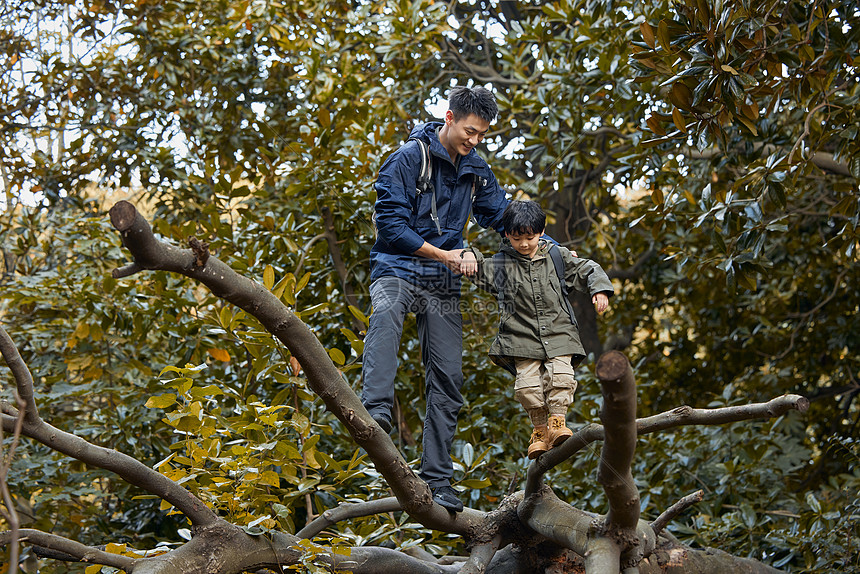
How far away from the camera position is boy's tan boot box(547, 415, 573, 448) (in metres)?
2.92

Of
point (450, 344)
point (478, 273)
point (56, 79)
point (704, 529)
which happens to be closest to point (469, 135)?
point (478, 273)

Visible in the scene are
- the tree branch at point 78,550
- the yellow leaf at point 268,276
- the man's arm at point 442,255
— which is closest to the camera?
the tree branch at point 78,550

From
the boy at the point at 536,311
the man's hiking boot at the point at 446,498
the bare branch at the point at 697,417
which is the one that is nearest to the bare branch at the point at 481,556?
the man's hiking boot at the point at 446,498

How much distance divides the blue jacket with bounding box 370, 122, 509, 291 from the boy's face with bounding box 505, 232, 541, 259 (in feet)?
0.97

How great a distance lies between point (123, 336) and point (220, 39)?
253 cm

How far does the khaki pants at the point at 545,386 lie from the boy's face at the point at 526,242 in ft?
1.42

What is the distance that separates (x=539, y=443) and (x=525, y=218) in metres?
0.86

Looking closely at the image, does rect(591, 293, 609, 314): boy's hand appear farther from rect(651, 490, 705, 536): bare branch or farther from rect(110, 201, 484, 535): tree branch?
rect(110, 201, 484, 535): tree branch

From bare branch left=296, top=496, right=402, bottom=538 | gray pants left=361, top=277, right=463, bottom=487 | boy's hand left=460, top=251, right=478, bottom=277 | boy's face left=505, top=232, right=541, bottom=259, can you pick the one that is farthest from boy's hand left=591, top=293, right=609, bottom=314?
bare branch left=296, top=496, right=402, bottom=538

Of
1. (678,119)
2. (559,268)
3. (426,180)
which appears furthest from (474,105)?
(678,119)

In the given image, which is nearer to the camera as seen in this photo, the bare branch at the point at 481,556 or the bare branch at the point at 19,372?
Answer: the bare branch at the point at 19,372

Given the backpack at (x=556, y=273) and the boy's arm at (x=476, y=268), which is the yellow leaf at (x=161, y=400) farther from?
the backpack at (x=556, y=273)

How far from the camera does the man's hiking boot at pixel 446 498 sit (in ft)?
10.1

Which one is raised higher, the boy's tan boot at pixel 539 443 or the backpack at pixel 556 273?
the backpack at pixel 556 273
